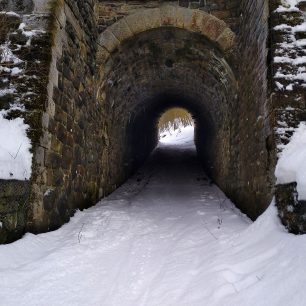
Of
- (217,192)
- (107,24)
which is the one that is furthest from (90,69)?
(217,192)

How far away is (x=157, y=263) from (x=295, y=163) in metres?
1.56

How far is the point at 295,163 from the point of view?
2.88 meters

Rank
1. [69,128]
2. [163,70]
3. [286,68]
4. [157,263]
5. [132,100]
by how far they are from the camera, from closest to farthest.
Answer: [157,263], [286,68], [69,128], [163,70], [132,100]

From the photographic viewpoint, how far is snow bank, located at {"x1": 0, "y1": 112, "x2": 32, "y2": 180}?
10.6ft

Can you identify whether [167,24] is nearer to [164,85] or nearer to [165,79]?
[165,79]

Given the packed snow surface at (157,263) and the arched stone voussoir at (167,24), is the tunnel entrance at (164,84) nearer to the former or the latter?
the arched stone voussoir at (167,24)

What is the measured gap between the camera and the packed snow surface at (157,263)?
7.49 ft

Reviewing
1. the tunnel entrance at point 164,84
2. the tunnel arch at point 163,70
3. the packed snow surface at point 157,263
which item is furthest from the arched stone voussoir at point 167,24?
the packed snow surface at point 157,263

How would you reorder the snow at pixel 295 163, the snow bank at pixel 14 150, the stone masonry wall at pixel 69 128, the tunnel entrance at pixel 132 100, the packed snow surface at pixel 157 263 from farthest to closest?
the tunnel entrance at pixel 132 100 < the stone masonry wall at pixel 69 128 < the snow bank at pixel 14 150 < the snow at pixel 295 163 < the packed snow surface at pixel 157 263

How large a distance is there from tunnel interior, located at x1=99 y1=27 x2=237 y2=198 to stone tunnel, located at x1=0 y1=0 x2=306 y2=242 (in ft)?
0.10

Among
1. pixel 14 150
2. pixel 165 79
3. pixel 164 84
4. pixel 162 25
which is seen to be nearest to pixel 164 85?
pixel 164 84

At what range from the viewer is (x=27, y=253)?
302 centimetres

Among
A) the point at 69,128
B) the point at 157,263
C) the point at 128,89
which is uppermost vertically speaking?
the point at 128,89

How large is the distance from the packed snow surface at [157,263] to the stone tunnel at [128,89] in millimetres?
290
